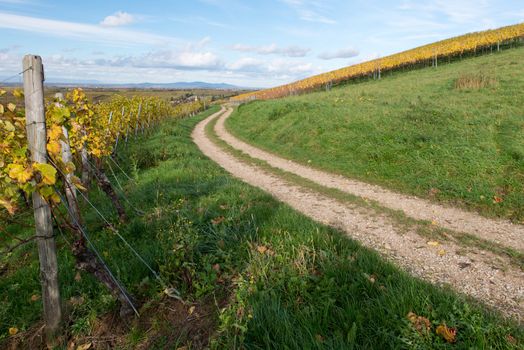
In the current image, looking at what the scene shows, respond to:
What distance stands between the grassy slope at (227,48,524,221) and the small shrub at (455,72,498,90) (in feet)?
1.27

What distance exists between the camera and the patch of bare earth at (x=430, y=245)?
436cm

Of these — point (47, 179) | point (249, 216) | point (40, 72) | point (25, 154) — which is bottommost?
point (249, 216)

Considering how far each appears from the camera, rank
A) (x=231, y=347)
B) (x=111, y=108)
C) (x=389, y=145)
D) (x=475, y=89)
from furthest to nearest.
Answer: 1. (x=111, y=108)
2. (x=475, y=89)
3. (x=389, y=145)
4. (x=231, y=347)

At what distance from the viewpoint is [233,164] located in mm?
13664

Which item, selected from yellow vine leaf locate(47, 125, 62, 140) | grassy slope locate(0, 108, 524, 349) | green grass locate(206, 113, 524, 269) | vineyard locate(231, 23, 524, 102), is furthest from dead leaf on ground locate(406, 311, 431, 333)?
vineyard locate(231, 23, 524, 102)

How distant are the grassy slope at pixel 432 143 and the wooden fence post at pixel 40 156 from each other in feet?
27.7

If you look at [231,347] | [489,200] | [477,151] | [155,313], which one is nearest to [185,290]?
[155,313]

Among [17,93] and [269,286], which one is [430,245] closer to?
[269,286]

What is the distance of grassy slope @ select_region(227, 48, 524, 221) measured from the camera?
834 cm

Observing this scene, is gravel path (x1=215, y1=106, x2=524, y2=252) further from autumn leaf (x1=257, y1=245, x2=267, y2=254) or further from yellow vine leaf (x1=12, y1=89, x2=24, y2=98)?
yellow vine leaf (x1=12, y1=89, x2=24, y2=98)

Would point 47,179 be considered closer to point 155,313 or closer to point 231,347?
point 155,313

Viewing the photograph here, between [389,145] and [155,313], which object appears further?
[389,145]

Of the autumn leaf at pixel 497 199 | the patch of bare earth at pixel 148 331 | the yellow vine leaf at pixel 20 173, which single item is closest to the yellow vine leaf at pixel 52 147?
the yellow vine leaf at pixel 20 173

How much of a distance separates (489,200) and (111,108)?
1846cm
